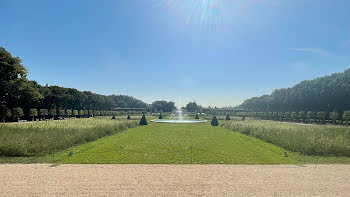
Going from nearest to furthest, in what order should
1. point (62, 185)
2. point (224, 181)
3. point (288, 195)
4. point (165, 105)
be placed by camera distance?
1. point (288, 195)
2. point (62, 185)
3. point (224, 181)
4. point (165, 105)

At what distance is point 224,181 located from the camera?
7.46 m

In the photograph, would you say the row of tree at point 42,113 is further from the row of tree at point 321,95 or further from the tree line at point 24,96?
the row of tree at point 321,95

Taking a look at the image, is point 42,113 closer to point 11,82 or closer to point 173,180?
point 11,82

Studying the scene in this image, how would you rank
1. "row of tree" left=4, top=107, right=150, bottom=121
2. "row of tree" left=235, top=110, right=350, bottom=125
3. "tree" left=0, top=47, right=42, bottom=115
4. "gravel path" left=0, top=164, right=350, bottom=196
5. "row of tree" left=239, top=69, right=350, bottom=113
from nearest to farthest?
1. "gravel path" left=0, top=164, right=350, bottom=196
2. "tree" left=0, top=47, right=42, bottom=115
3. "row of tree" left=4, top=107, right=150, bottom=121
4. "row of tree" left=235, top=110, right=350, bottom=125
5. "row of tree" left=239, top=69, right=350, bottom=113

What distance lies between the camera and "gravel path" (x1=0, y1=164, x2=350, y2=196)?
6.51 m

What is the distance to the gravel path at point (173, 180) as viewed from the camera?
651cm

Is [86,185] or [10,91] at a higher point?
[10,91]

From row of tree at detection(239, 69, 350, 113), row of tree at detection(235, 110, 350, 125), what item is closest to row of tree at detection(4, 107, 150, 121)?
row of tree at detection(235, 110, 350, 125)

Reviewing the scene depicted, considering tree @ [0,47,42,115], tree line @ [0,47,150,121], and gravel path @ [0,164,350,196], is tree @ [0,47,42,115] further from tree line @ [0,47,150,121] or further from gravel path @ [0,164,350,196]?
gravel path @ [0,164,350,196]

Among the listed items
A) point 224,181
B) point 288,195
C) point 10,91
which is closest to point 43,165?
point 224,181

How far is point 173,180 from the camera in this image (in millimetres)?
7465

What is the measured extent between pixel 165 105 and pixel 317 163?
117 metres

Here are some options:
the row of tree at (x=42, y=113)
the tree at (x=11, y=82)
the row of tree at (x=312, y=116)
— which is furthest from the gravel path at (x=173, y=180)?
the row of tree at (x=312, y=116)

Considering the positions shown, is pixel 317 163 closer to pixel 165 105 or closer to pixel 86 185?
pixel 86 185
